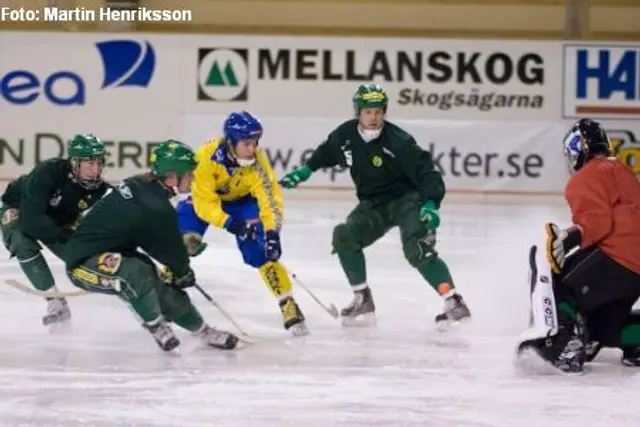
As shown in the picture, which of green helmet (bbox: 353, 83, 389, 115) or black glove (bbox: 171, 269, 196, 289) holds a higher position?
green helmet (bbox: 353, 83, 389, 115)

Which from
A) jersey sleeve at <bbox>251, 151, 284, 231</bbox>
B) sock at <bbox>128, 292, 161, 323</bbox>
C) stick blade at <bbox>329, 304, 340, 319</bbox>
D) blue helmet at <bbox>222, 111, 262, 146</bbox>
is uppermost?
blue helmet at <bbox>222, 111, 262, 146</bbox>

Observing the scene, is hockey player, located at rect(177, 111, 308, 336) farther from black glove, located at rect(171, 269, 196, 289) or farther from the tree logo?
the tree logo

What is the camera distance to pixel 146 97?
1231 centimetres

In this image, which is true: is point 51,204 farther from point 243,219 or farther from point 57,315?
point 243,219

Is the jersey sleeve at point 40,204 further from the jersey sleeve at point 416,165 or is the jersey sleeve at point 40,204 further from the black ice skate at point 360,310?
the jersey sleeve at point 416,165

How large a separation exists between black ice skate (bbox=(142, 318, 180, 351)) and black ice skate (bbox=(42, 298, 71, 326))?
2.67 feet

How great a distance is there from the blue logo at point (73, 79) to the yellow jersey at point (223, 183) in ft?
23.5

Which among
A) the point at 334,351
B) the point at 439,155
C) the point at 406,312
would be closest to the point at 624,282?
the point at 334,351

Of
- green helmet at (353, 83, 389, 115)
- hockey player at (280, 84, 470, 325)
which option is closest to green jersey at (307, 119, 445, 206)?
hockey player at (280, 84, 470, 325)

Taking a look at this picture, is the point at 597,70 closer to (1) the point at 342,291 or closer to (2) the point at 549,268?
(1) the point at 342,291

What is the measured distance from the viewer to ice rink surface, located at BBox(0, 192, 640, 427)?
372 cm

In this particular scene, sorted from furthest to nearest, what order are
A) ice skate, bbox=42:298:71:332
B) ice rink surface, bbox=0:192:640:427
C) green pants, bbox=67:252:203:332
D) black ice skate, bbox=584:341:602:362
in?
ice skate, bbox=42:298:71:332 → green pants, bbox=67:252:203:332 → black ice skate, bbox=584:341:602:362 → ice rink surface, bbox=0:192:640:427

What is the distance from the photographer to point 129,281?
4.58 m

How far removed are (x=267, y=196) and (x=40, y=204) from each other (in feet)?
3.10
